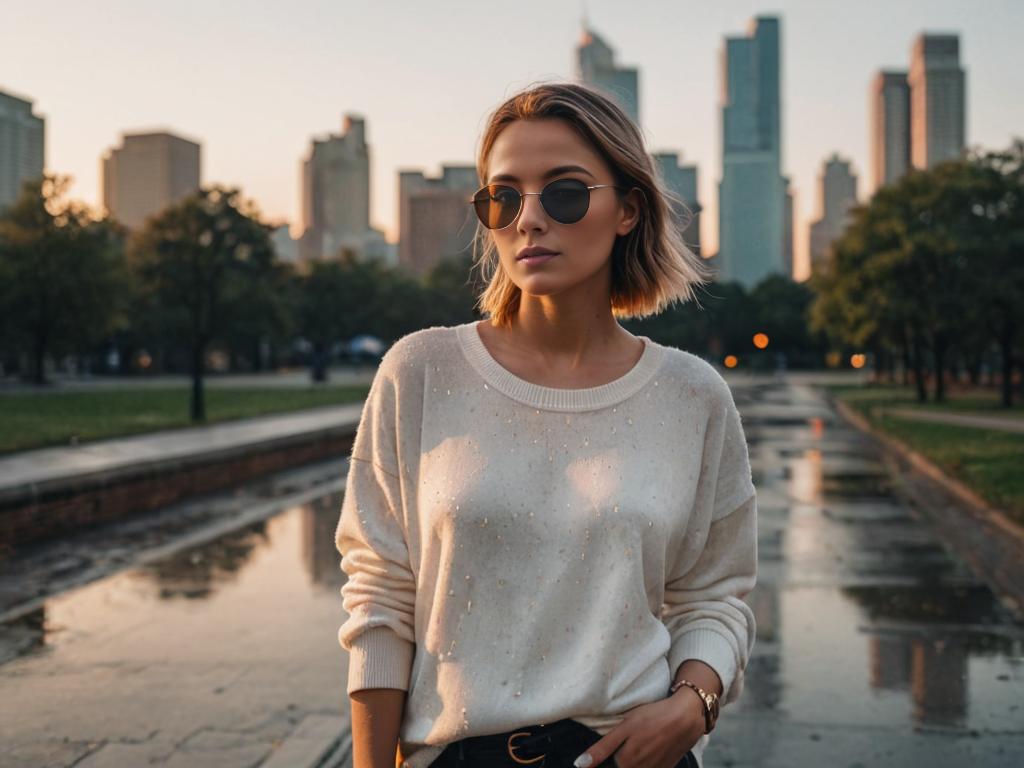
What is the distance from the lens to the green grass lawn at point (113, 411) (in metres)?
18.0

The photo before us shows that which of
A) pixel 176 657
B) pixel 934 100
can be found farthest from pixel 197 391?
pixel 934 100

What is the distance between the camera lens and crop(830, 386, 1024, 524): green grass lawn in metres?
12.3

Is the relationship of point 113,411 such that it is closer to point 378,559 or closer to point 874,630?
point 874,630

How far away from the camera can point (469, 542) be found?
1798 mm

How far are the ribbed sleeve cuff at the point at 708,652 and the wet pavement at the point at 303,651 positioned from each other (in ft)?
9.71

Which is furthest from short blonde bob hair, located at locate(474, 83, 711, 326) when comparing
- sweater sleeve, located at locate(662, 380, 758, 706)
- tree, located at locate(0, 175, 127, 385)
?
tree, located at locate(0, 175, 127, 385)

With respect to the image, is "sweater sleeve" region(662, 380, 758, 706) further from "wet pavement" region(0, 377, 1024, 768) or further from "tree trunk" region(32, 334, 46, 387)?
"tree trunk" region(32, 334, 46, 387)

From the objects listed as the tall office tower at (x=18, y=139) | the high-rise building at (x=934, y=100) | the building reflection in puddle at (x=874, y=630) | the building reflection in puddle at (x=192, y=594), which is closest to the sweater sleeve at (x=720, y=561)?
the building reflection in puddle at (x=874, y=630)

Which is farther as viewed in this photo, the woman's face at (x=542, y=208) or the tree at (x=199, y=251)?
the tree at (x=199, y=251)

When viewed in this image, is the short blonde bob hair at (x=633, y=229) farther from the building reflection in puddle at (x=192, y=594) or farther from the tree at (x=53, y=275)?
the tree at (x=53, y=275)

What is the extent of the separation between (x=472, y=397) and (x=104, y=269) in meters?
42.3

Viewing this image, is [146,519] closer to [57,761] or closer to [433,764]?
[57,761]

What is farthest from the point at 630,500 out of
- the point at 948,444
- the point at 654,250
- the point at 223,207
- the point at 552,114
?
the point at 223,207

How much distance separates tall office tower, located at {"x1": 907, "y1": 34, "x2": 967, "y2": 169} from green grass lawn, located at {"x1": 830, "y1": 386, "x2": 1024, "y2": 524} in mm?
131805
